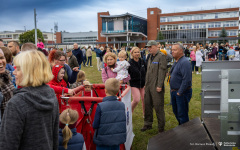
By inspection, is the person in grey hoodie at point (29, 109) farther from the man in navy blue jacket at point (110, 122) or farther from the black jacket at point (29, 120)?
the man in navy blue jacket at point (110, 122)

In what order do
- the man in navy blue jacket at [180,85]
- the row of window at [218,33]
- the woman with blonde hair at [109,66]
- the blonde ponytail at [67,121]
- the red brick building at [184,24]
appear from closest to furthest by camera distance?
the blonde ponytail at [67,121], the man in navy blue jacket at [180,85], the woman with blonde hair at [109,66], the row of window at [218,33], the red brick building at [184,24]

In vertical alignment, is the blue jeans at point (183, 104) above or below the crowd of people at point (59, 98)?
below

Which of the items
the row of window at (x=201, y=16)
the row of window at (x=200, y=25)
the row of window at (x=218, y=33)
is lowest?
the row of window at (x=218, y=33)

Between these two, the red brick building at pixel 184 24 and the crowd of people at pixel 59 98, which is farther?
the red brick building at pixel 184 24

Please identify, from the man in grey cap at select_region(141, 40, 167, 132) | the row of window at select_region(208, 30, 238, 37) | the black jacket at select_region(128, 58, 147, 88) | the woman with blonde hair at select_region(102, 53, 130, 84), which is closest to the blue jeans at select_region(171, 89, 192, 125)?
the man in grey cap at select_region(141, 40, 167, 132)

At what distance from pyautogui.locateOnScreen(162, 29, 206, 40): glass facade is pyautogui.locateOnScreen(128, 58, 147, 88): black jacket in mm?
Result: 79161

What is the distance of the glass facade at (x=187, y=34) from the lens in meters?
80.1

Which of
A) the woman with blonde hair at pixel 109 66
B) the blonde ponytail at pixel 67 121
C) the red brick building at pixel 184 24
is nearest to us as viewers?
the blonde ponytail at pixel 67 121

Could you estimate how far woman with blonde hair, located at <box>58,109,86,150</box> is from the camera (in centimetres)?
271

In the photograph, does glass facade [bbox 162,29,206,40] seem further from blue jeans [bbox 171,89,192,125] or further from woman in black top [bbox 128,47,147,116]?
blue jeans [bbox 171,89,192,125]

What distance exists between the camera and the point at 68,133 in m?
2.69

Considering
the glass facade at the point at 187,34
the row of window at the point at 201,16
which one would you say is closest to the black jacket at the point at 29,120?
the glass facade at the point at 187,34

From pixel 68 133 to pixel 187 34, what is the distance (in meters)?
85.0

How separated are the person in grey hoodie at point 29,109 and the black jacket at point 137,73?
3837 mm
